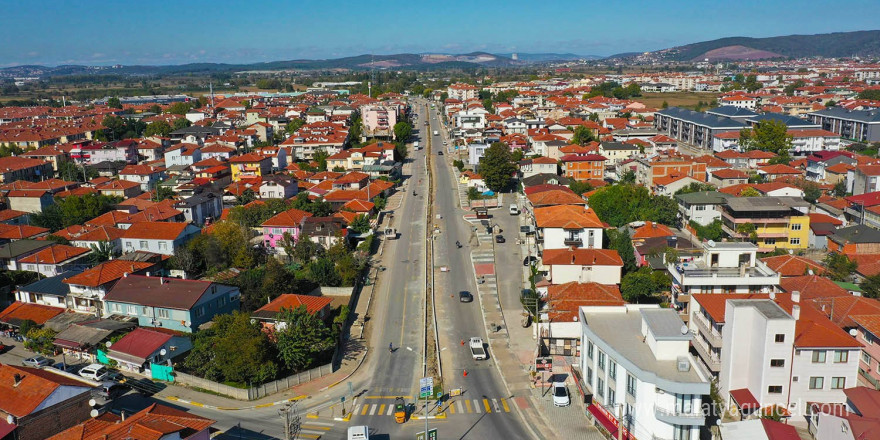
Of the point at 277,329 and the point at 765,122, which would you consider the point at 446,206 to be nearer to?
the point at 277,329

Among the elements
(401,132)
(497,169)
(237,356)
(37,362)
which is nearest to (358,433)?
(237,356)

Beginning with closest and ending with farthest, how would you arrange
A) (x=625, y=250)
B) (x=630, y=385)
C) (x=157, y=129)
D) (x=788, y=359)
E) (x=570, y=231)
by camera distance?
(x=630, y=385), (x=788, y=359), (x=625, y=250), (x=570, y=231), (x=157, y=129)

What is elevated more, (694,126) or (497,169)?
(694,126)

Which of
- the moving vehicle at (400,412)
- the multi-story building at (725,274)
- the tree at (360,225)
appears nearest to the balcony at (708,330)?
the multi-story building at (725,274)

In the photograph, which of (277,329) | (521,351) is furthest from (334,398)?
(521,351)

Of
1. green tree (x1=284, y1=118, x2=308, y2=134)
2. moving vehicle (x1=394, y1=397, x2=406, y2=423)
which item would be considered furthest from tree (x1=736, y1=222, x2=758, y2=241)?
green tree (x1=284, y1=118, x2=308, y2=134)

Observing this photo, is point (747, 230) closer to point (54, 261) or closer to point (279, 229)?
point (279, 229)

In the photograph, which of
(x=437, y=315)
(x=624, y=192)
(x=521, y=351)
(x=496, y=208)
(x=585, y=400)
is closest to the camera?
(x=585, y=400)

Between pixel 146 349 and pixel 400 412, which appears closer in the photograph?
pixel 400 412
